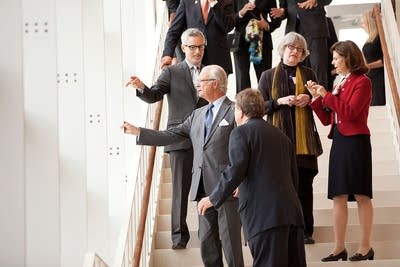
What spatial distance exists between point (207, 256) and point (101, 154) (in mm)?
4362

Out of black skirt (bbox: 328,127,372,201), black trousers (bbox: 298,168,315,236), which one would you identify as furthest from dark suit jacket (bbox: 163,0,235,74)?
black skirt (bbox: 328,127,372,201)

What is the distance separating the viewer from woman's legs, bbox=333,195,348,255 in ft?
21.3

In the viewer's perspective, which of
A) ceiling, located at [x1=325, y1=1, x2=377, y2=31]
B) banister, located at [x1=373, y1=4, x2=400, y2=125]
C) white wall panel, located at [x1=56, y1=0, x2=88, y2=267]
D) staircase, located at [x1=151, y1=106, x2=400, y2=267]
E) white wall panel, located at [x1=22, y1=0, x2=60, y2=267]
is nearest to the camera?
white wall panel, located at [x1=22, y1=0, x2=60, y2=267]

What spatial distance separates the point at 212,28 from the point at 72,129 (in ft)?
5.98

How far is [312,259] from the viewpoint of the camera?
6.78 m

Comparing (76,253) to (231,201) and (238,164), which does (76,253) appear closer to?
(231,201)

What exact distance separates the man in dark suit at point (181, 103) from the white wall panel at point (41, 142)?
73 cm

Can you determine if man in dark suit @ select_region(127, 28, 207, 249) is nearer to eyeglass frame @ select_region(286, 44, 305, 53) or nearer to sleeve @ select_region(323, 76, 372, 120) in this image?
eyeglass frame @ select_region(286, 44, 305, 53)

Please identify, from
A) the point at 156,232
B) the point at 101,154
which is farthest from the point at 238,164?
the point at 101,154

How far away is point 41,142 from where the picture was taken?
7.05m

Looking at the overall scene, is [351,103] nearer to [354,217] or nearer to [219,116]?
[219,116]

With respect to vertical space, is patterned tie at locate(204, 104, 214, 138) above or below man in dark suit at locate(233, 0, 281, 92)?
below

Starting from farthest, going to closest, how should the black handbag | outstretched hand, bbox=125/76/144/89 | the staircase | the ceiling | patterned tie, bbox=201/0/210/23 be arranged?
the ceiling
the black handbag
patterned tie, bbox=201/0/210/23
the staircase
outstretched hand, bbox=125/76/144/89

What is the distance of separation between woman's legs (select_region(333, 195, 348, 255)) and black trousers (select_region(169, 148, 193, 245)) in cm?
115
